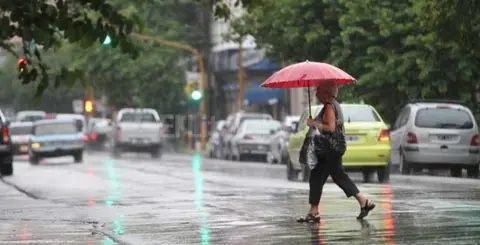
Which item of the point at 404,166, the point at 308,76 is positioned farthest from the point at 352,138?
the point at 308,76

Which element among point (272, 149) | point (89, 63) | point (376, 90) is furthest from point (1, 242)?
point (89, 63)

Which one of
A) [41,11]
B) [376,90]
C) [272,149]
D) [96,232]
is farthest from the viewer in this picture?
[272,149]

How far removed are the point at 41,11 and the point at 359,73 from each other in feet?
81.1

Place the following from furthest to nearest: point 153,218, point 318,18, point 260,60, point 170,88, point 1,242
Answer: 1. point 170,88
2. point 260,60
3. point 318,18
4. point 153,218
5. point 1,242

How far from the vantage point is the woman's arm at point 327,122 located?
42.4 ft

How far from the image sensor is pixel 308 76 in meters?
13.4

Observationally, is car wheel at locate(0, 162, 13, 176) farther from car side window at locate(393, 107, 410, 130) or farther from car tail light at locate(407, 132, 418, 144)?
car tail light at locate(407, 132, 418, 144)

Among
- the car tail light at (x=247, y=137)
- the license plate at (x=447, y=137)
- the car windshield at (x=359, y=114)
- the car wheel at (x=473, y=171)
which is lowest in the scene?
the car wheel at (x=473, y=171)

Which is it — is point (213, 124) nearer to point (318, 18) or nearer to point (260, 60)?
point (260, 60)

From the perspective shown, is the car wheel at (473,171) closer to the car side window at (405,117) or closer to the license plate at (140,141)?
the car side window at (405,117)

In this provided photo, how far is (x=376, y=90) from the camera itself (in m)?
32.2

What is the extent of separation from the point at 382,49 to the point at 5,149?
11054 millimetres

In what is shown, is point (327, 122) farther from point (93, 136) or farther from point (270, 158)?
point (93, 136)

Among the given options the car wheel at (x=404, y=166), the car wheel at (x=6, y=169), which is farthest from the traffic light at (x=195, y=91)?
the car wheel at (x=404, y=166)
